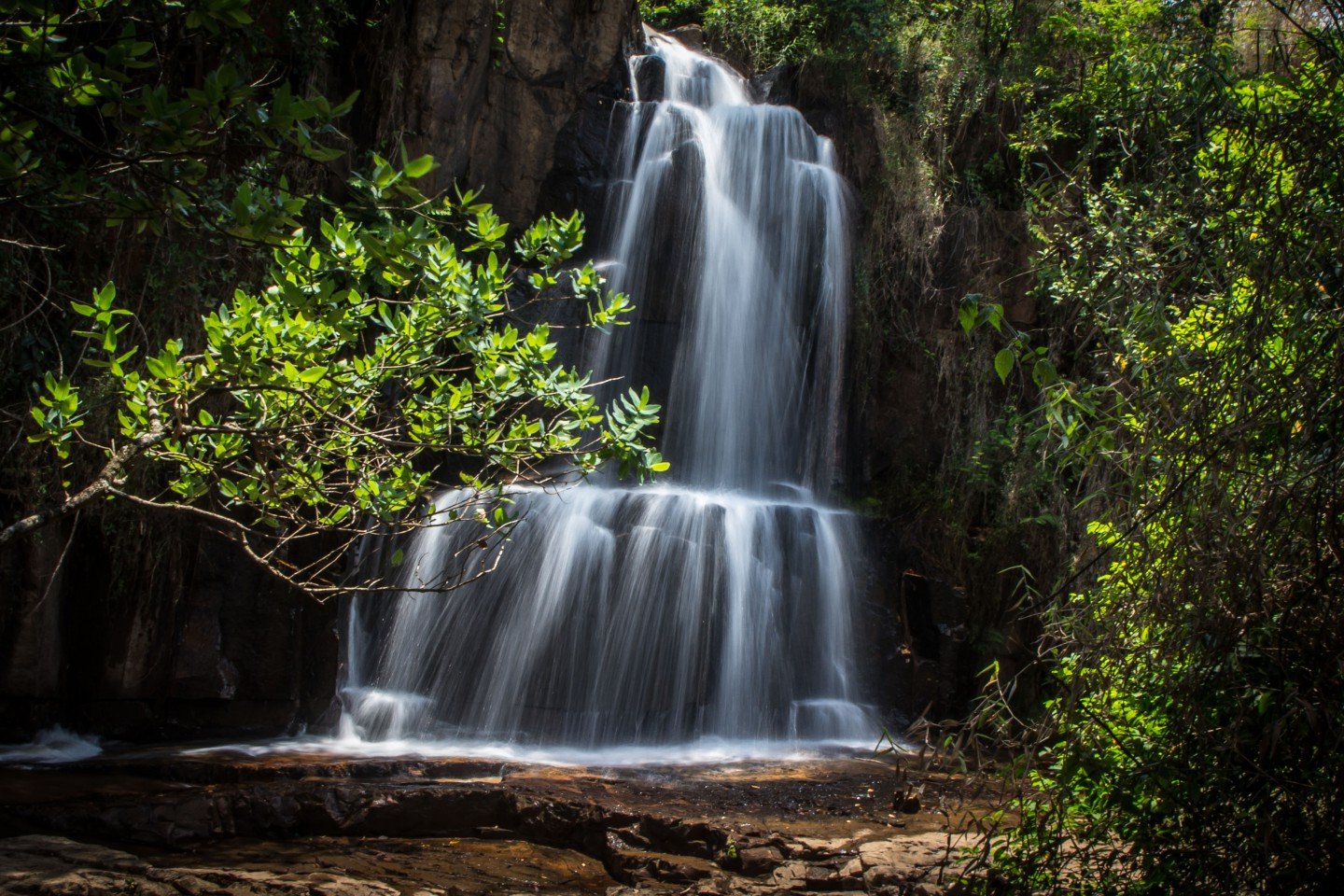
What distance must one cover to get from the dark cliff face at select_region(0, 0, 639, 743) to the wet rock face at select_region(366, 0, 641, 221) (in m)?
0.02

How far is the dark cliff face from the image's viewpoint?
7.21 metres

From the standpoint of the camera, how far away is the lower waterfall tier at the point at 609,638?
27.6 feet

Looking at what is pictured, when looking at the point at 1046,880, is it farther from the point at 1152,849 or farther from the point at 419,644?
the point at 419,644

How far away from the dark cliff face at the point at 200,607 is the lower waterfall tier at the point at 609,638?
0.75m

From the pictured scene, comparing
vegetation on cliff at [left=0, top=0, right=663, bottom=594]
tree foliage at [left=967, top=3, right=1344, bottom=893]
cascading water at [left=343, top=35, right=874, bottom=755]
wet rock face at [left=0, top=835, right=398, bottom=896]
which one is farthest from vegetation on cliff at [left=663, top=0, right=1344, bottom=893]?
cascading water at [left=343, top=35, right=874, bottom=755]

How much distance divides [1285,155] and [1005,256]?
9.20 meters

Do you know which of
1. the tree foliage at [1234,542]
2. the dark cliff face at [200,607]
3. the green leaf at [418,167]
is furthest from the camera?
the dark cliff face at [200,607]

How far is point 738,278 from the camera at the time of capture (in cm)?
1166

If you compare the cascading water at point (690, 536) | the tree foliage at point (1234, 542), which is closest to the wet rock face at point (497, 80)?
the cascading water at point (690, 536)

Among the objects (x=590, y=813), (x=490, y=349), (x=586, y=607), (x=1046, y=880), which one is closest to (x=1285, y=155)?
(x=1046, y=880)

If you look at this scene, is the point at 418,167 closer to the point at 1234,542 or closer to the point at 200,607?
the point at 1234,542

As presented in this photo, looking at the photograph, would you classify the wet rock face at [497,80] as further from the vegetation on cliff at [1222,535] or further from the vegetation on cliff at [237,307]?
the vegetation on cliff at [1222,535]

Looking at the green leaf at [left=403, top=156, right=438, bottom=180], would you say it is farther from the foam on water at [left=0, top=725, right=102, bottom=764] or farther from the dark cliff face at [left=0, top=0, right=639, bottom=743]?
the foam on water at [left=0, top=725, right=102, bottom=764]

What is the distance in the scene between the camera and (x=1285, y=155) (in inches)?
120
